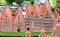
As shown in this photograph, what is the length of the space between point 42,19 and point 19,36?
4.64m

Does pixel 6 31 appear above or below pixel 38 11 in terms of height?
below

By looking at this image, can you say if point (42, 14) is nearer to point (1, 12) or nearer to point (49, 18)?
point (49, 18)

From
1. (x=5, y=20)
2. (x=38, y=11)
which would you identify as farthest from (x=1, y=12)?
(x=38, y=11)

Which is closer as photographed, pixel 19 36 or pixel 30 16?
pixel 19 36

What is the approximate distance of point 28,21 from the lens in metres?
38.2

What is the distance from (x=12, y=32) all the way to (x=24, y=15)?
2844 mm

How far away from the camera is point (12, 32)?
125ft

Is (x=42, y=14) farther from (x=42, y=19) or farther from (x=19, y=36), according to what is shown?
(x=19, y=36)

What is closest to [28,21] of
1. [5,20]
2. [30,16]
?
[30,16]

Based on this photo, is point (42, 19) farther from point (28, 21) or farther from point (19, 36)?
point (19, 36)

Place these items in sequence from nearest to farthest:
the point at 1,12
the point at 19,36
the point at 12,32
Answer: the point at 19,36
the point at 12,32
the point at 1,12

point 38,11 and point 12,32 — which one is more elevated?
point 38,11

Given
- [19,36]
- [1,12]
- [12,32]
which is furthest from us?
[1,12]

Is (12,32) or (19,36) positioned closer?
(19,36)
